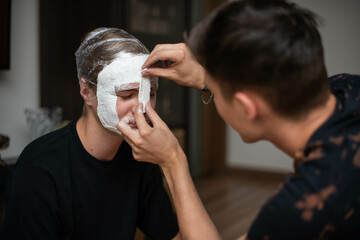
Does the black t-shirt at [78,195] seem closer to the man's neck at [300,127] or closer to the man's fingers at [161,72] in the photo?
the man's fingers at [161,72]

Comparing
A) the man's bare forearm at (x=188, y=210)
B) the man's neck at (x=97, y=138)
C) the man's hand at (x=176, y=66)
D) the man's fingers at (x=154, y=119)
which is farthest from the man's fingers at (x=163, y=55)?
the man's bare forearm at (x=188, y=210)

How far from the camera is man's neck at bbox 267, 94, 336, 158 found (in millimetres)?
824

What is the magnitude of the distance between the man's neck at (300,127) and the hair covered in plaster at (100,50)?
26.1 inches

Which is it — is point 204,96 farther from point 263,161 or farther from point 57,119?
point 263,161

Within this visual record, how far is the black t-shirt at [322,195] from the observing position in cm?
73

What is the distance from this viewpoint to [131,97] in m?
1.34

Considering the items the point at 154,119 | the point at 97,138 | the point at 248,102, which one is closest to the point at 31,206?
the point at 97,138

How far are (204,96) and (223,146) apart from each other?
3255 mm

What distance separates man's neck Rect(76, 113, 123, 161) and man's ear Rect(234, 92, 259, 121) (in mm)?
649

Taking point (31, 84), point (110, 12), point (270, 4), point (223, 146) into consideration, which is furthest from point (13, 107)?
point (223, 146)

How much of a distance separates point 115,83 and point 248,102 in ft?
2.03

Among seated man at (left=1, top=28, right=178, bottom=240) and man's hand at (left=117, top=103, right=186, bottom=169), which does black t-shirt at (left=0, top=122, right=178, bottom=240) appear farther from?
man's hand at (left=117, top=103, right=186, bottom=169)

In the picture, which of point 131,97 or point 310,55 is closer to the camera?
point 310,55

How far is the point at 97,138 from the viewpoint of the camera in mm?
1340
